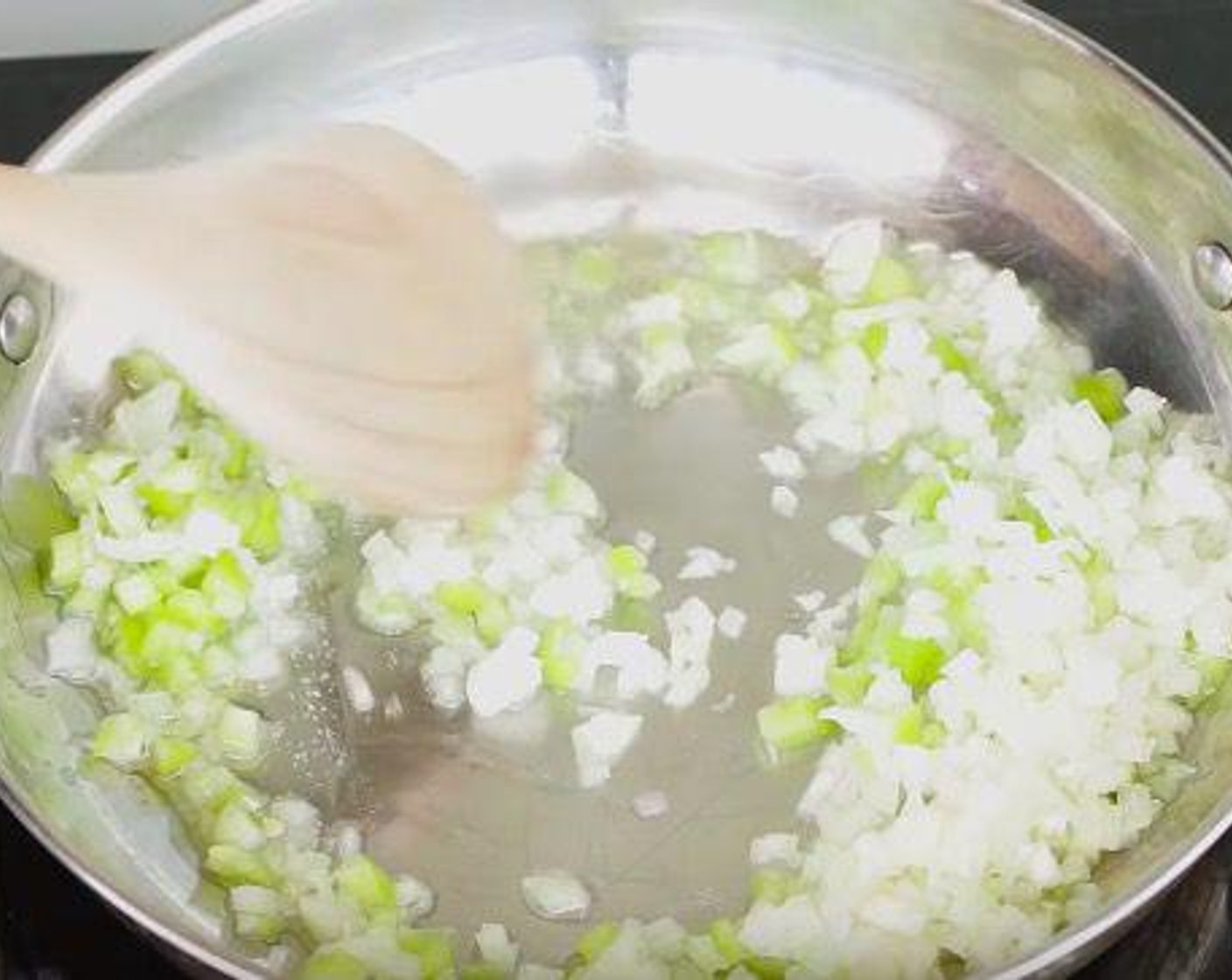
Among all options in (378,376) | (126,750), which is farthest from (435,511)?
(126,750)

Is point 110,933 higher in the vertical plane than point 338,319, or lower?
lower

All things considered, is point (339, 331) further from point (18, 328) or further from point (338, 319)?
point (18, 328)

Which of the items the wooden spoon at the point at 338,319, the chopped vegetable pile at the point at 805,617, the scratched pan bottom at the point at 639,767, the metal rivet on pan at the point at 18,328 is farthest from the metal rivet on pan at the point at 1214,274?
the metal rivet on pan at the point at 18,328

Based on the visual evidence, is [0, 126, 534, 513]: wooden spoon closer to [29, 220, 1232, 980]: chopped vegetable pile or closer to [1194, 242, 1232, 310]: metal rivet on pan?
[29, 220, 1232, 980]: chopped vegetable pile

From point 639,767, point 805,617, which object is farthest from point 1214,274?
point 639,767

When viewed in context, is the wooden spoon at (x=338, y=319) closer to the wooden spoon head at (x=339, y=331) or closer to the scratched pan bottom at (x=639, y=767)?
the wooden spoon head at (x=339, y=331)

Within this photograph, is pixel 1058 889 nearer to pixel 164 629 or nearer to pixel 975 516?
pixel 975 516

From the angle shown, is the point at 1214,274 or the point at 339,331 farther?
the point at 1214,274
